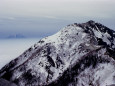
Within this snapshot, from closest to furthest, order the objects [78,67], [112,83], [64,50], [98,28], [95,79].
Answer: [112,83] < [95,79] < [78,67] < [64,50] < [98,28]

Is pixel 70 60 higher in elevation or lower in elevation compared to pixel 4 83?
higher

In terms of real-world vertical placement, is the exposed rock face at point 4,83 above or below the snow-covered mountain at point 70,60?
below

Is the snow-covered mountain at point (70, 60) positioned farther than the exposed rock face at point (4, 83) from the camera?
No

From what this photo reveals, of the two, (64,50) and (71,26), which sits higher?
(71,26)

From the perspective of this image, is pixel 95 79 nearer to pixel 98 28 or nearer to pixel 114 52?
pixel 114 52

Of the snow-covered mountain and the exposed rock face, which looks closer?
the snow-covered mountain

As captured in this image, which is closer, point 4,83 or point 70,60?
point 4,83

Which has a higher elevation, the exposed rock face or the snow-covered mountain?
the snow-covered mountain

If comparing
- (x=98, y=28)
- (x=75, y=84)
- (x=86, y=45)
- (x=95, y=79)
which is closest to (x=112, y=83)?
(x=95, y=79)
